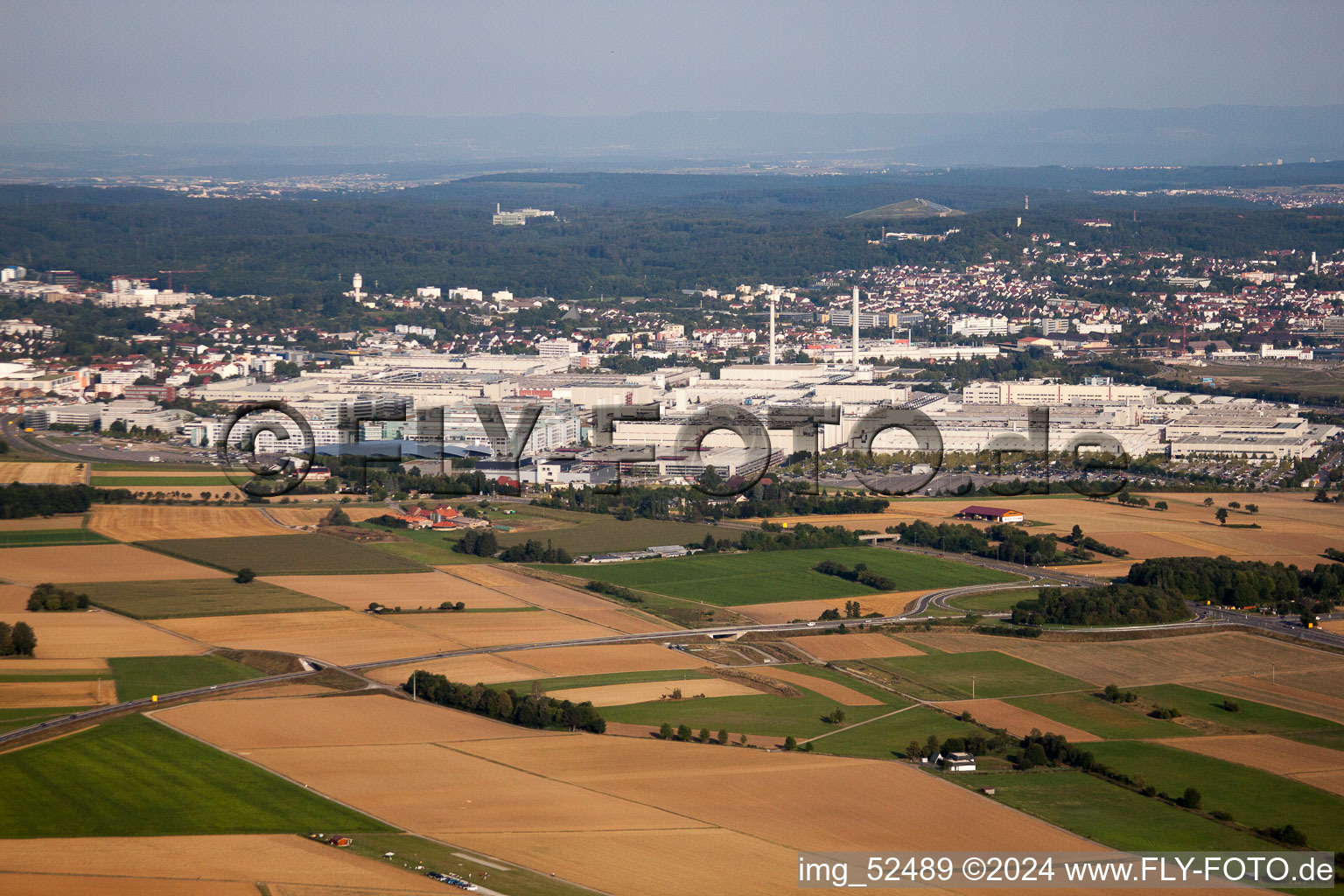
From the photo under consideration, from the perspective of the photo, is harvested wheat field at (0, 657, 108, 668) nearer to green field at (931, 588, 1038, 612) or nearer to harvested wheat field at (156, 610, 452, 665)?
harvested wheat field at (156, 610, 452, 665)

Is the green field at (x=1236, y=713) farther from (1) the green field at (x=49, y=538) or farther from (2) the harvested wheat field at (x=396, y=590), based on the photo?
(1) the green field at (x=49, y=538)

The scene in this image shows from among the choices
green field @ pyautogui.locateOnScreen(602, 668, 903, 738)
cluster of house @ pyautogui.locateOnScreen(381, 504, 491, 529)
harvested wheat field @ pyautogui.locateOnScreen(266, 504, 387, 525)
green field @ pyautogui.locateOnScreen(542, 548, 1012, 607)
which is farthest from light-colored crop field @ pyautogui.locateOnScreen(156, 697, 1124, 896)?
cluster of house @ pyautogui.locateOnScreen(381, 504, 491, 529)

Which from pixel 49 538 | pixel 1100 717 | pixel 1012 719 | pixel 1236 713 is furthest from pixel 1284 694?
pixel 49 538

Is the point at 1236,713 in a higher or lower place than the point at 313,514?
lower

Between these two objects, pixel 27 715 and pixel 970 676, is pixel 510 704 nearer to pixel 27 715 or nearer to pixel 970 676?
pixel 27 715

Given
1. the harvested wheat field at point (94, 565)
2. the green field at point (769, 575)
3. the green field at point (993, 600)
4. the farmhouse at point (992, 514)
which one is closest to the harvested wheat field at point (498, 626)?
the green field at point (769, 575)

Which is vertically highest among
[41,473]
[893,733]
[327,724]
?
[41,473]

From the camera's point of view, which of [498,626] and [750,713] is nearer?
[750,713]
